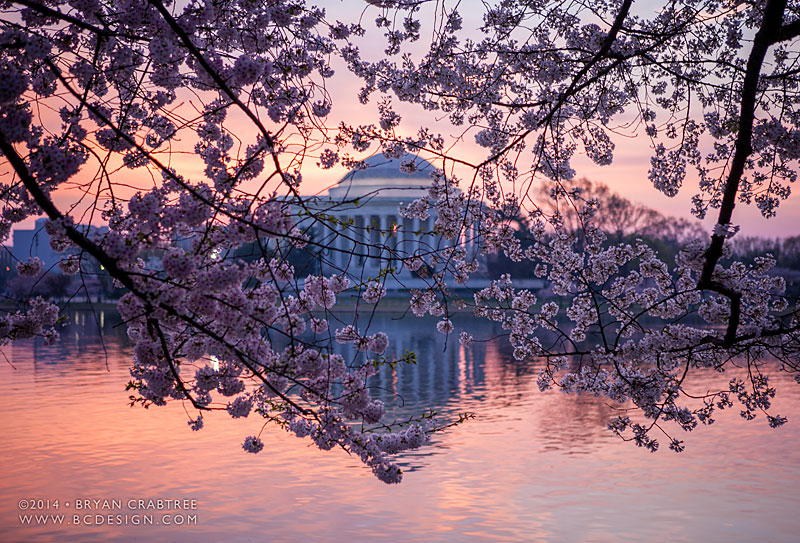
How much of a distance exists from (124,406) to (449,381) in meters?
7.27

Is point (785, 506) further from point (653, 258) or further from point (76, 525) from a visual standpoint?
point (76, 525)

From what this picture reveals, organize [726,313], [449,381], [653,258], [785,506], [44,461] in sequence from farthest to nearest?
[449,381] → [44,461] → [785,506] → [653,258] → [726,313]

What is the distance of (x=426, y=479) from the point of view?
429 inches

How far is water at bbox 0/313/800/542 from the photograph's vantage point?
29.6ft

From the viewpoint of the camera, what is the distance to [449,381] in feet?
64.8

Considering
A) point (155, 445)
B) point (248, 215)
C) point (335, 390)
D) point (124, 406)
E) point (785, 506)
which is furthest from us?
point (335, 390)

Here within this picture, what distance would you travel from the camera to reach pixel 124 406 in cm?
1611

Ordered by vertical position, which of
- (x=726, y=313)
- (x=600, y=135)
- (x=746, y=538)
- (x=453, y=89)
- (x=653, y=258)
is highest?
(x=453, y=89)

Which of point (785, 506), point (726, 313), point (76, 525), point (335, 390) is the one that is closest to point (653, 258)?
point (726, 313)

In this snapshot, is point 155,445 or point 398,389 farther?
point 398,389

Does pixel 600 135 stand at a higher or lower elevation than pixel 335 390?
higher

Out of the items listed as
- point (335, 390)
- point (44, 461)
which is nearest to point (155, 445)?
point (44, 461)

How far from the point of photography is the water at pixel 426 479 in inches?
355

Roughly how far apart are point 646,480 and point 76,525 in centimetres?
677
